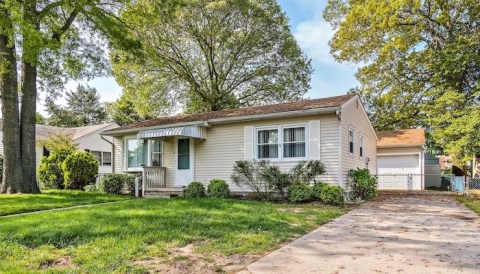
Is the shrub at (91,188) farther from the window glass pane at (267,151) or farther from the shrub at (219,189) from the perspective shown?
the window glass pane at (267,151)

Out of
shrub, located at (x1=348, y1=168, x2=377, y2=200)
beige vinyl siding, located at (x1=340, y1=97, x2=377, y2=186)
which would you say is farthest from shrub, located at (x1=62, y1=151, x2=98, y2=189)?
shrub, located at (x1=348, y1=168, x2=377, y2=200)

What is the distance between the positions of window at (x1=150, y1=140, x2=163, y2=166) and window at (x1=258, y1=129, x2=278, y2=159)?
4.88m

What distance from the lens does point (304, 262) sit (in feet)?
13.9

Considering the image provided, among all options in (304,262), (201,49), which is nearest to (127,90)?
(201,49)

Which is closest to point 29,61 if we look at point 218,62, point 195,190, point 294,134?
point 195,190

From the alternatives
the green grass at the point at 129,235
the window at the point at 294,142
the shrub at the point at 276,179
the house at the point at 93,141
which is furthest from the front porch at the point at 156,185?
the house at the point at 93,141

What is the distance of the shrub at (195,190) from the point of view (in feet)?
41.8

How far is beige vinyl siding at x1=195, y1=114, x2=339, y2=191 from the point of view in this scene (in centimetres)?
1116

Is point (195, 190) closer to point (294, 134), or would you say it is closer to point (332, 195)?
point (294, 134)

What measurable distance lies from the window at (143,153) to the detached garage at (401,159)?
13560 mm

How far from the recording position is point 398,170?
20578mm

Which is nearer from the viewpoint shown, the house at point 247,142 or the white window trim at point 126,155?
the house at point 247,142

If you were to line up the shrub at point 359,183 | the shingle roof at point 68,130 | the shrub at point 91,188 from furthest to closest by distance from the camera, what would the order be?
the shingle roof at point 68,130
the shrub at point 91,188
the shrub at point 359,183

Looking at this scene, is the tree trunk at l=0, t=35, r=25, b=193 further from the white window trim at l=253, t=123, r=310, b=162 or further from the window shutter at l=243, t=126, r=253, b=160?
the white window trim at l=253, t=123, r=310, b=162
